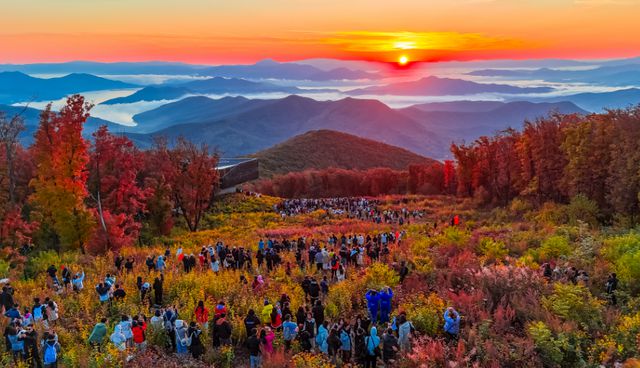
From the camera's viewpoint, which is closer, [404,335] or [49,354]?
[49,354]

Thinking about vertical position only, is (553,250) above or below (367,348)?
below

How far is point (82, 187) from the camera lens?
94.3 ft

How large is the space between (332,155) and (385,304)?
479ft

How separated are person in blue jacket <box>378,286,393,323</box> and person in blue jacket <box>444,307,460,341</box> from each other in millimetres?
1852

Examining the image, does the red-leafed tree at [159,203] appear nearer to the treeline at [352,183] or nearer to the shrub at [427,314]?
the shrub at [427,314]

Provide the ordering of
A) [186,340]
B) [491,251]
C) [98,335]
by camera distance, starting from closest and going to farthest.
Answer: [98,335], [186,340], [491,251]

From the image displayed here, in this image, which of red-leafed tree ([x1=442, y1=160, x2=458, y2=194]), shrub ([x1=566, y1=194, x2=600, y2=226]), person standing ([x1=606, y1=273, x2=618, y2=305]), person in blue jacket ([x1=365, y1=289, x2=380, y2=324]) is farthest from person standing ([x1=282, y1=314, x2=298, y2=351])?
red-leafed tree ([x1=442, y1=160, x2=458, y2=194])

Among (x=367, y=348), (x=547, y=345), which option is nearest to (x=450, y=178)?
(x=547, y=345)

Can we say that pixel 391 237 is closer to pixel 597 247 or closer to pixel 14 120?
pixel 597 247

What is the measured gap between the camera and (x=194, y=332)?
12773 millimetres

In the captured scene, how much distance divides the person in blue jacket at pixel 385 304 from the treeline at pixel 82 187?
19.7 metres

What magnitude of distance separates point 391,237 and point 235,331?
1606cm

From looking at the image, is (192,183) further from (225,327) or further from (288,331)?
(288,331)

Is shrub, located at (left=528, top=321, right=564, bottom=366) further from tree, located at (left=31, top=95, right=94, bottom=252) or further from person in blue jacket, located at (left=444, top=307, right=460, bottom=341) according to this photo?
tree, located at (left=31, top=95, right=94, bottom=252)
